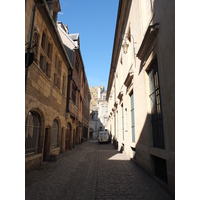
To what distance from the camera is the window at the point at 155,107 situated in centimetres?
468

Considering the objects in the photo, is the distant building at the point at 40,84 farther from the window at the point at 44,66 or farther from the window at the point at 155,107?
the window at the point at 155,107

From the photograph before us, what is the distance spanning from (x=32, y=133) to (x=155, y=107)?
17.0ft

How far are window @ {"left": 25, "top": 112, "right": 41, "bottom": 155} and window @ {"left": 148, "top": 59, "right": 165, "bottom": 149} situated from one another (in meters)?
4.78

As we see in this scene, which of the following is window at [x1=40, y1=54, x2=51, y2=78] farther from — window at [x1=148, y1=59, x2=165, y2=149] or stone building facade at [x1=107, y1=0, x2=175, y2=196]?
window at [x1=148, y1=59, x2=165, y2=149]

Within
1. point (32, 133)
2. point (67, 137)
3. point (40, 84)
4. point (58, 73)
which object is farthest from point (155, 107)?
point (67, 137)

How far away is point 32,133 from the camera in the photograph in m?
6.62

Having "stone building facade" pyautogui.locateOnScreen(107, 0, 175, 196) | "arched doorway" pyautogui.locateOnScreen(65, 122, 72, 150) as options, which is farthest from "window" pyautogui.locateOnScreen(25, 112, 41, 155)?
"arched doorway" pyautogui.locateOnScreen(65, 122, 72, 150)

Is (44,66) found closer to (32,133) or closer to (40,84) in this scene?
(40,84)

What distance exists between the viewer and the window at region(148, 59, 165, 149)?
4.68 metres

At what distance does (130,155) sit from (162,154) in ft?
16.6

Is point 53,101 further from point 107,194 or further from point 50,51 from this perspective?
point 107,194

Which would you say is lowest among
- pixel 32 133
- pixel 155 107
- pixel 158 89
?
pixel 32 133

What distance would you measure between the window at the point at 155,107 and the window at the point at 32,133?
478 cm

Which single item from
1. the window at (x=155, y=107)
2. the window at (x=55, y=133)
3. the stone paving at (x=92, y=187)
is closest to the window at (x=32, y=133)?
the stone paving at (x=92, y=187)
